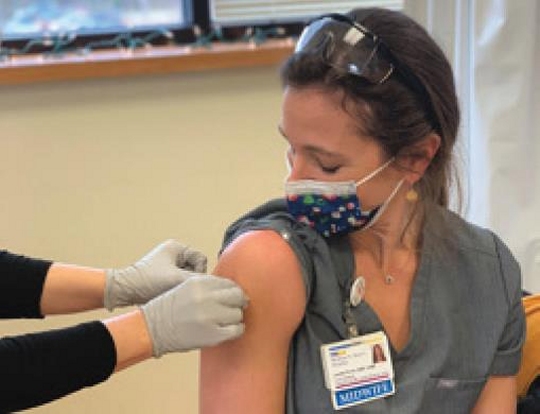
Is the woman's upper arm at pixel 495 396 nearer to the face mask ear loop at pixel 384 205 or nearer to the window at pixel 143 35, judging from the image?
the face mask ear loop at pixel 384 205

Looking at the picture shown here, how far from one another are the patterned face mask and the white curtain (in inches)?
33.3

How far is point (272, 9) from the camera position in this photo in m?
2.47

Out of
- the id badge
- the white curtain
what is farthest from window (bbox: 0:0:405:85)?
the id badge

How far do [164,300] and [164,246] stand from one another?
328mm

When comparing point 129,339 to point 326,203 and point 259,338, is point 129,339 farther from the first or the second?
point 326,203

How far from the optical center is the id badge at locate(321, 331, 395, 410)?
4.41ft

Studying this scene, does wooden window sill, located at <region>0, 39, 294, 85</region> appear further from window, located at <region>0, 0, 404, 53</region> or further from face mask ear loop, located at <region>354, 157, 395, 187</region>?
face mask ear loop, located at <region>354, 157, 395, 187</region>

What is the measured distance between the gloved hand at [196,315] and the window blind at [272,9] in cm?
125

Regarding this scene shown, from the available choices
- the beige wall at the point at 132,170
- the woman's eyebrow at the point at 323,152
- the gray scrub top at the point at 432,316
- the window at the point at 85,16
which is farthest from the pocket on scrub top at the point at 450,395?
the window at the point at 85,16

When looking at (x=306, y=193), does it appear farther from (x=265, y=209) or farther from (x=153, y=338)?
(x=153, y=338)

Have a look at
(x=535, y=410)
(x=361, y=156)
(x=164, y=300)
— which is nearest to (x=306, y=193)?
(x=361, y=156)

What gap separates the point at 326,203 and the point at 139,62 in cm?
109

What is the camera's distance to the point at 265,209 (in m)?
1.48

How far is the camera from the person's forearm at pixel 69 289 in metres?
1.68
